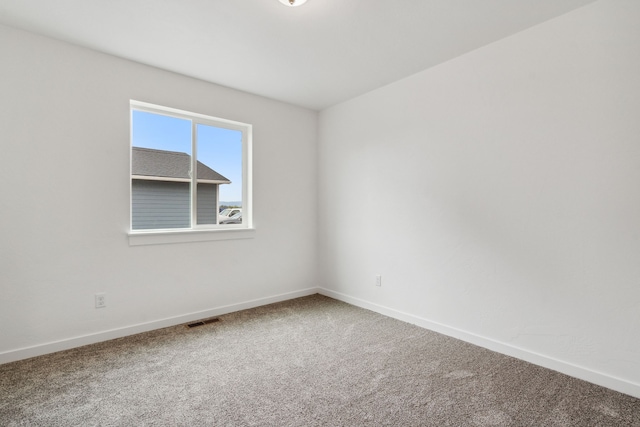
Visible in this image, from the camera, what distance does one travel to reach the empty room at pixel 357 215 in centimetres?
191

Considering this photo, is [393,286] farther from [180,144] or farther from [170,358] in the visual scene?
[180,144]

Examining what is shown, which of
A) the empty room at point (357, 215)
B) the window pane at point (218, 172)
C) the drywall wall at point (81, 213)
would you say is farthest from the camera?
the window pane at point (218, 172)

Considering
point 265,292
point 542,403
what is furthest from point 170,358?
point 542,403

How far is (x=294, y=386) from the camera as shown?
6.52ft

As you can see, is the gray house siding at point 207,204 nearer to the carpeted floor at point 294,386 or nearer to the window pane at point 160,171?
the window pane at point 160,171

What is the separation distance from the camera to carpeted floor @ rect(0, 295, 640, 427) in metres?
1.69

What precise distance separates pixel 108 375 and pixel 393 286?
2561 millimetres

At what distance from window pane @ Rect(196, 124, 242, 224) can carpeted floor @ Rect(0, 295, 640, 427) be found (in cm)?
132

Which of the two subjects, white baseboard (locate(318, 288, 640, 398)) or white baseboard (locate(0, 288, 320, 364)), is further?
white baseboard (locate(0, 288, 320, 364))

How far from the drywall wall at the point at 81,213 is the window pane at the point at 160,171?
167 mm

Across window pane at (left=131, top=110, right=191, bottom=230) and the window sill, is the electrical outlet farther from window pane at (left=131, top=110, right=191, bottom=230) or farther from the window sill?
window pane at (left=131, top=110, right=191, bottom=230)

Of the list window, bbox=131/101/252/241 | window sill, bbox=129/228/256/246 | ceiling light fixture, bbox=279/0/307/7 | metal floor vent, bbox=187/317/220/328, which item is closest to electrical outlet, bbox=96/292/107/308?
window sill, bbox=129/228/256/246

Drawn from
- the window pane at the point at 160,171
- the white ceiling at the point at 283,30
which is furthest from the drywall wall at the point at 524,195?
the window pane at the point at 160,171

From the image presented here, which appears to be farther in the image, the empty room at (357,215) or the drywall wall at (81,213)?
the drywall wall at (81,213)
